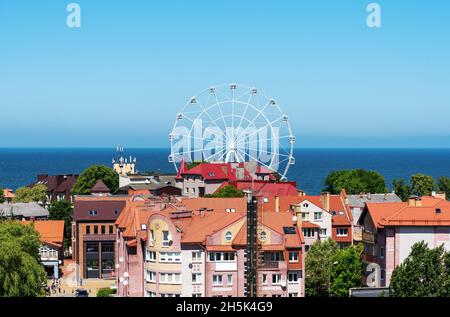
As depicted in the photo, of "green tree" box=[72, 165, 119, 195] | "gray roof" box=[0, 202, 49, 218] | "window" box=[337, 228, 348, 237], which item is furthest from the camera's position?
"green tree" box=[72, 165, 119, 195]

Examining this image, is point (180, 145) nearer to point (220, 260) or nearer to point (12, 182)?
point (220, 260)

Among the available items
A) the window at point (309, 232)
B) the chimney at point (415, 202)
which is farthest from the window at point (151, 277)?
the window at point (309, 232)

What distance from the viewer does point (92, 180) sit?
8600 centimetres

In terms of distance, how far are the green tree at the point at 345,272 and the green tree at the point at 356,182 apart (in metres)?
42.4

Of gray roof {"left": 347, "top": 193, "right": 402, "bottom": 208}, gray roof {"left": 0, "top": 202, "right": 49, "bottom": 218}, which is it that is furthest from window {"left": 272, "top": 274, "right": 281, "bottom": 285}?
gray roof {"left": 0, "top": 202, "right": 49, "bottom": 218}

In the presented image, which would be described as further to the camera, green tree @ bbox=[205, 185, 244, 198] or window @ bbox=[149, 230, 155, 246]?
green tree @ bbox=[205, 185, 244, 198]

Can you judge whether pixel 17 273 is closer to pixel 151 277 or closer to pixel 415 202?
pixel 151 277

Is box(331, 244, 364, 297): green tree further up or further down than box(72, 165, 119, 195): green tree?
further down

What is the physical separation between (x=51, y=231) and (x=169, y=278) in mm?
26961

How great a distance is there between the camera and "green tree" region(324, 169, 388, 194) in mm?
85812

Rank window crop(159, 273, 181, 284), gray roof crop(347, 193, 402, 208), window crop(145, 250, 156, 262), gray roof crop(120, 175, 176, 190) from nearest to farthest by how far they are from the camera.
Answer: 1. window crop(159, 273, 181, 284)
2. window crop(145, 250, 156, 262)
3. gray roof crop(347, 193, 402, 208)
4. gray roof crop(120, 175, 176, 190)

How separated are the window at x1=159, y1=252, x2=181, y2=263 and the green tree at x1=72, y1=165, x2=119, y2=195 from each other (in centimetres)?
4658

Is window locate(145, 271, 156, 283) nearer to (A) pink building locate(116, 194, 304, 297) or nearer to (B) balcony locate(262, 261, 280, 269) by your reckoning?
(A) pink building locate(116, 194, 304, 297)
